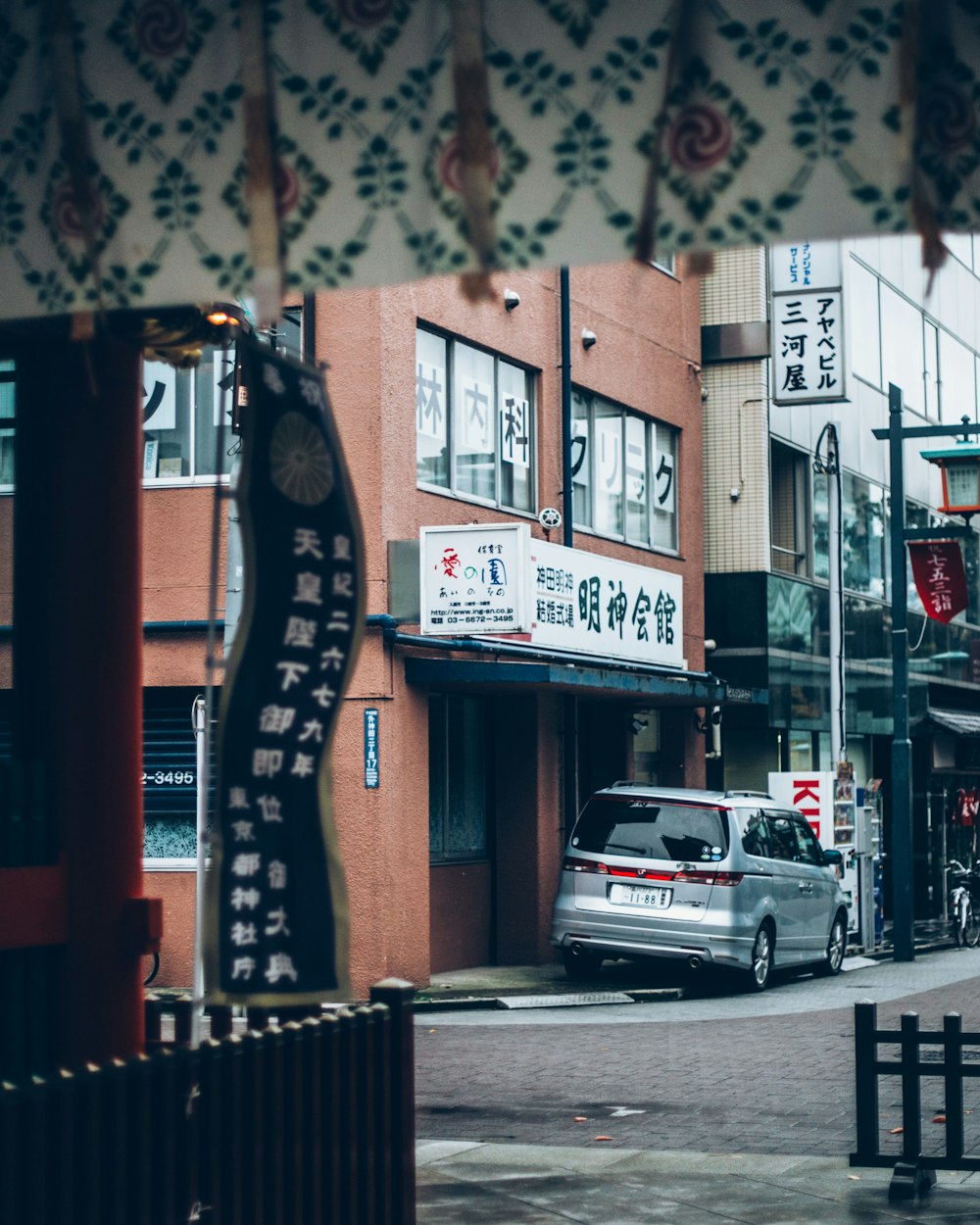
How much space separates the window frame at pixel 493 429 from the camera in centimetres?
2028

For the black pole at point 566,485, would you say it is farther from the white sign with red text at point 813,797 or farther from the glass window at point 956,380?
the glass window at point 956,380

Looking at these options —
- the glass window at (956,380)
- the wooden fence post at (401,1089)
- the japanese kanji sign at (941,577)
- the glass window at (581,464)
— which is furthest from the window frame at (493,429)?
the glass window at (956,380)

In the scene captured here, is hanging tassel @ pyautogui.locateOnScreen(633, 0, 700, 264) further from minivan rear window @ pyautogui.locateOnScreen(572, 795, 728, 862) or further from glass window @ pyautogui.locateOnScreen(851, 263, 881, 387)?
glass window @ pyautogui.locateOnScreen(851, 263, 881, 387)

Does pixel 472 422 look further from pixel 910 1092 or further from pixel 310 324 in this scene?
pixel 910 1092

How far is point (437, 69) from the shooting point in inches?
203

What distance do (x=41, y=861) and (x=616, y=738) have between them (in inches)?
746

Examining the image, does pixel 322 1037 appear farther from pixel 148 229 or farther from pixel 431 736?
pixel 431 736

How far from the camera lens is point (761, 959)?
19.4 metres

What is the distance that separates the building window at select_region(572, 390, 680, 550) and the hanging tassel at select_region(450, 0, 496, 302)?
18001 mm

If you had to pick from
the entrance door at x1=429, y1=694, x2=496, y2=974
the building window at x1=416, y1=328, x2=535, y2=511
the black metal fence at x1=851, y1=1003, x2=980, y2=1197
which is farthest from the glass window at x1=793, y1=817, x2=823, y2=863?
the black metal fence at x1=851, y1=1003, x2=980, y2=1197

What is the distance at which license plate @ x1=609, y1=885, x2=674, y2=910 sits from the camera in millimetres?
18641

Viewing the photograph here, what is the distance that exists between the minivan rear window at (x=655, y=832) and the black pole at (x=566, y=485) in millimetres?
3196

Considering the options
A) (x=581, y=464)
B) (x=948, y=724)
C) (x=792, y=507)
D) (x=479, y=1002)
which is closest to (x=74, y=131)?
(x=479, y=1002)

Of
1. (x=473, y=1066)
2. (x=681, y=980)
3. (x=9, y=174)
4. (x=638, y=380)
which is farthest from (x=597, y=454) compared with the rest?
(x=9, y=174)
